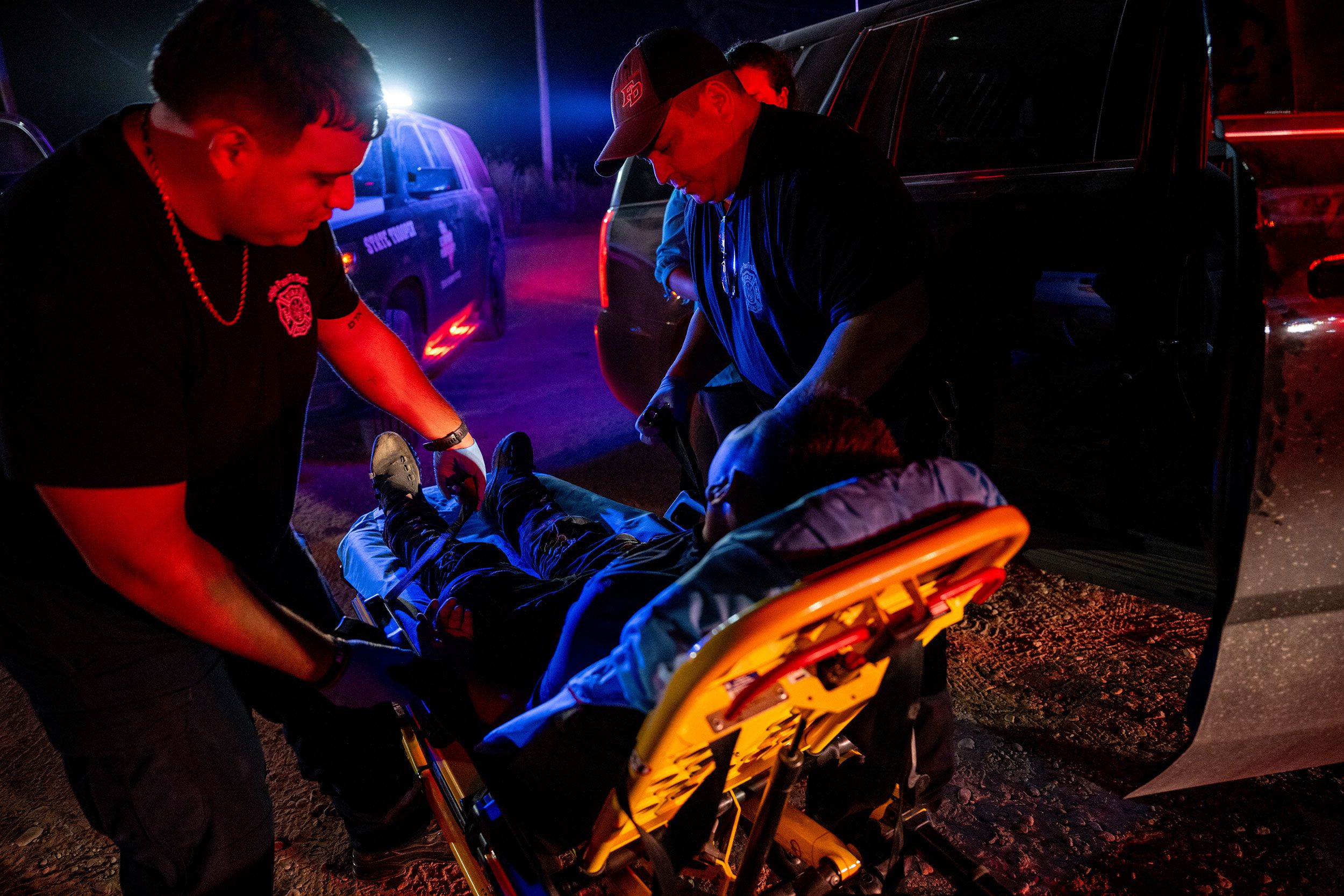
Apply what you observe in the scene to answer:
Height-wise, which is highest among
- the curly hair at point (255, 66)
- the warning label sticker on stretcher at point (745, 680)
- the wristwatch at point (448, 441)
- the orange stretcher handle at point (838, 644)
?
the curly hair at point (255, 66)

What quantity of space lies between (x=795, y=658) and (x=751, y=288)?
162 cm

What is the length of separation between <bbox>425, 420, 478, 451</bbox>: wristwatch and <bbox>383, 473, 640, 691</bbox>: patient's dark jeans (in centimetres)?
34

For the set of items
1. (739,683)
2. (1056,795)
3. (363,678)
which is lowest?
(1056,795)

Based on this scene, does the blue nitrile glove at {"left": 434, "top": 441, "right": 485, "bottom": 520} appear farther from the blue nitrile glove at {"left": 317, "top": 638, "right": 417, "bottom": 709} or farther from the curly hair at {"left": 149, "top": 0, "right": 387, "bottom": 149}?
the curly hair at {"left": 149, "top": 0, "right": 387, "bottom": 149}

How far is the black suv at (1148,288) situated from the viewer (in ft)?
5.18

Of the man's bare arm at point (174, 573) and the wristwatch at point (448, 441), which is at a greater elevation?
the man's bare arm at point (174, 573)

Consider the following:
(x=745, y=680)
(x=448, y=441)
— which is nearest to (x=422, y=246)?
(x=448, y=441)

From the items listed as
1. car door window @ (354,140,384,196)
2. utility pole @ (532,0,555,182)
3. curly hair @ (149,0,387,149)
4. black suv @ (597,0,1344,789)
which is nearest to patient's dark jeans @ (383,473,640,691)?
curly hair @ (149,0,387,149)

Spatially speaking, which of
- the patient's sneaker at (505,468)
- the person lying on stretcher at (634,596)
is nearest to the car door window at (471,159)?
the patient's sneaker at (505,468)

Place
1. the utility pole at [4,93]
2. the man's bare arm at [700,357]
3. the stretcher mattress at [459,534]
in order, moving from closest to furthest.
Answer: the stretcher mattress at [459,534] → the man's bare arm at [700,357] → the utility pole at [4,93]

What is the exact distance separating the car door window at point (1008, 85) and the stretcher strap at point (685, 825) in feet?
8.73

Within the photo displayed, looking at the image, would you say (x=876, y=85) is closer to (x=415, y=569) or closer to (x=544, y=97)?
(x=415, y=569)

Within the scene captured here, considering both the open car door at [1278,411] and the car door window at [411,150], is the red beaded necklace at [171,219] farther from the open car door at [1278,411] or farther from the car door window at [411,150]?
the car door window at [411,150]

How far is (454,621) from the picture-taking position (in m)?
2.14
